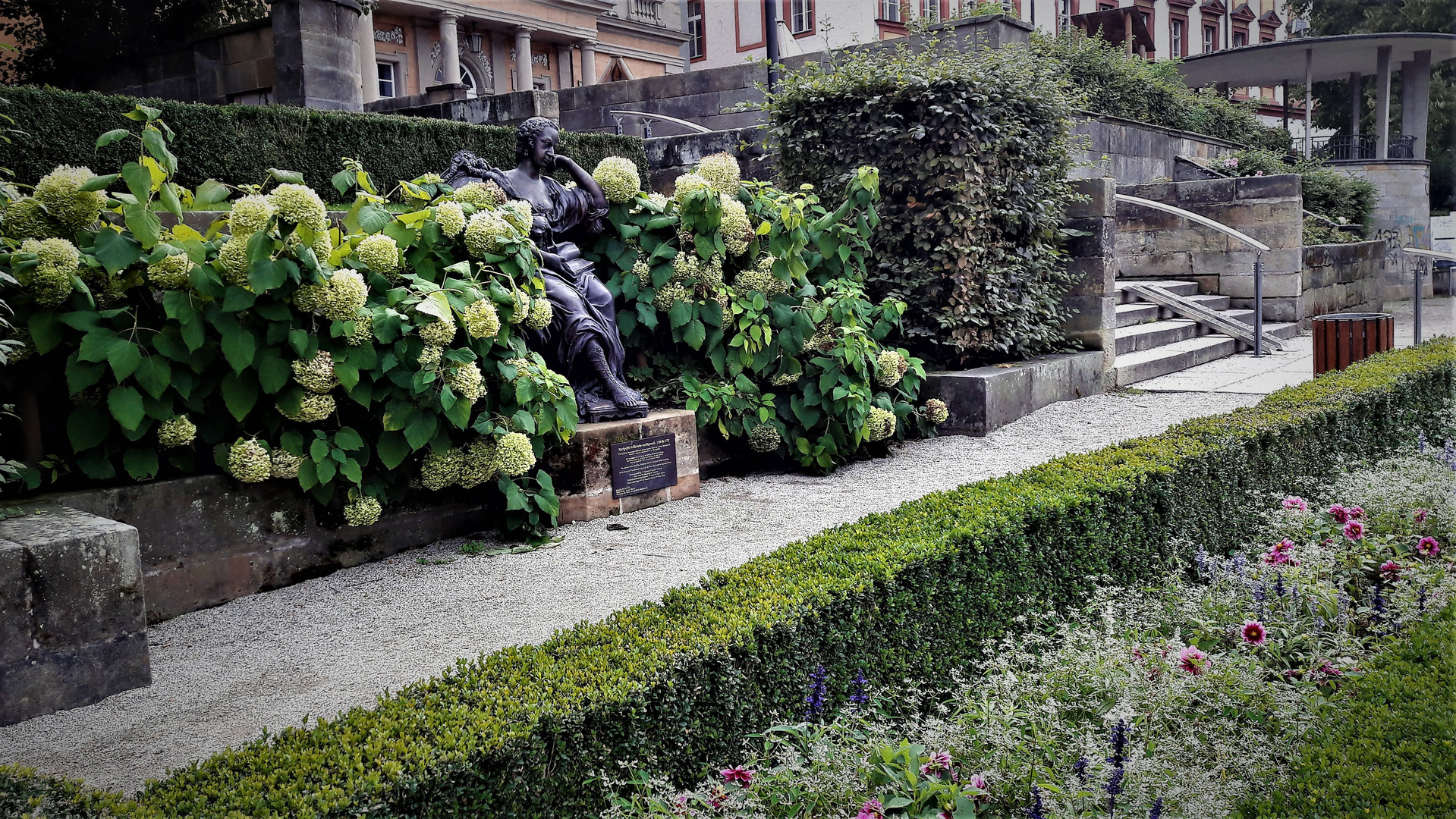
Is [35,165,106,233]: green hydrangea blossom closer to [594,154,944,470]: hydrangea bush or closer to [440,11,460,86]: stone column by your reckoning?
[594,154,944,470]: hydrangea bush

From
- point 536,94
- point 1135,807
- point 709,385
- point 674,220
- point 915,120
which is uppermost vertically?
point 536,94

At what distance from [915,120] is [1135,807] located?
6676 mm

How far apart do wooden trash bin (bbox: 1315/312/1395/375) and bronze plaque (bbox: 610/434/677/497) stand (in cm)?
630

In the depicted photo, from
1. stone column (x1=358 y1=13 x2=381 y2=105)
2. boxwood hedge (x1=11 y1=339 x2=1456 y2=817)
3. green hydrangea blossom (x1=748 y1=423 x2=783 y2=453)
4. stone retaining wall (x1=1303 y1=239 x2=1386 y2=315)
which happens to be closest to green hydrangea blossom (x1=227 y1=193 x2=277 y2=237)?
boxwood hedge (x1=11 y1=339 x2=1456 y2=817)

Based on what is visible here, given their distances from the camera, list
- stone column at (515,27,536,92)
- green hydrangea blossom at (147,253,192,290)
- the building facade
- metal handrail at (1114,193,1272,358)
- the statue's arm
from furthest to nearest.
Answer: stone column at (515,27,536,92) < the building facade < metal handrail at (1114,193,1272,358) < the statue's arm < green hydrangea blossom at (147,253,192,290)

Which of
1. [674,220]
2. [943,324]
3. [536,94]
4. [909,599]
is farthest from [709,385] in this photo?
[536,94]

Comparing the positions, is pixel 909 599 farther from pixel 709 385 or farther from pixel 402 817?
pixel 709 385

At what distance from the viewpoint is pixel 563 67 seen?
30203mm

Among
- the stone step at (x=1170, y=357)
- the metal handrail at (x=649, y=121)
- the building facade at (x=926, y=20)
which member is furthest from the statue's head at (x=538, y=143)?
the metal handrail at (x=649, y=121)

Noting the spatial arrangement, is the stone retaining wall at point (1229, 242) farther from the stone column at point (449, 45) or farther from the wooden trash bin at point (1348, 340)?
the stone column at point (449, 45)

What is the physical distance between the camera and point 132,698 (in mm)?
3348

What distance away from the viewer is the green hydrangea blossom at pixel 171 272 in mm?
4043

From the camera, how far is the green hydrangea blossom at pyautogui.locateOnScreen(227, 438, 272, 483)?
4234mm

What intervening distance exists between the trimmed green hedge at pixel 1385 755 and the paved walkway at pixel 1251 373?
20.5 ft
